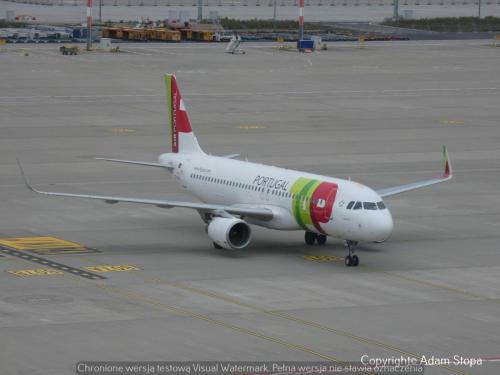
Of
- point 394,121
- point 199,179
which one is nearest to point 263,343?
point 199,179

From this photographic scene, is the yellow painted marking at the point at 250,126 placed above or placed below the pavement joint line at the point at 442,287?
below

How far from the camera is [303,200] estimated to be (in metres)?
53.2

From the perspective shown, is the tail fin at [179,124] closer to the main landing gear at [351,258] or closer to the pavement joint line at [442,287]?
the main landing gear at [351,258]

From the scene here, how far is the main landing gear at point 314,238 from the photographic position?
56.0 meters

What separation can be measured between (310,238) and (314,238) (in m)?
0.20

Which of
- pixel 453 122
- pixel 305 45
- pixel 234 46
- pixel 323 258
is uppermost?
pixel 234 46

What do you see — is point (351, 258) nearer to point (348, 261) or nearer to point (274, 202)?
point (348, 261)

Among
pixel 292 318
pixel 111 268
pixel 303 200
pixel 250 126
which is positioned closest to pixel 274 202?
pixel 303 200

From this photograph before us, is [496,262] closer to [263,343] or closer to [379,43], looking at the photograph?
[263,343]

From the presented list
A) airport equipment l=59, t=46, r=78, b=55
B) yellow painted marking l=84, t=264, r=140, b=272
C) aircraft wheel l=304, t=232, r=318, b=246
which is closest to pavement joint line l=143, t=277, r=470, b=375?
yellow painted marking l=84, t=264, r=140, b=272

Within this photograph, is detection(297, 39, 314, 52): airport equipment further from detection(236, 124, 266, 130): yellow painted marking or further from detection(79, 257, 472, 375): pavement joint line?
detection(79, 257, 472, 375): pavement joint line

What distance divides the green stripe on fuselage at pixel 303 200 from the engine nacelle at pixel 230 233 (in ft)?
6.97

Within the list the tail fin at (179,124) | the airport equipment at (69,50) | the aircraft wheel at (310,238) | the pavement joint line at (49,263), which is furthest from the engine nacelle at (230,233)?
the airport equipment at (69,50)

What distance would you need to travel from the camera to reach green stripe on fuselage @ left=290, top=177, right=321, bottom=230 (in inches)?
2087
